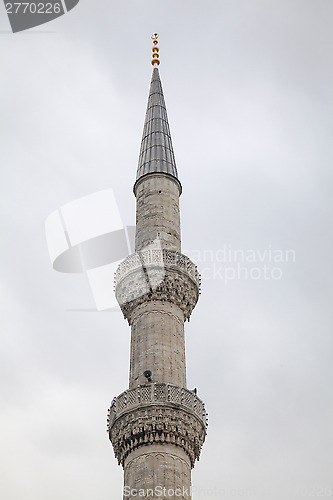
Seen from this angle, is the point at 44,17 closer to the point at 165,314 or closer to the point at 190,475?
the point at 165,314

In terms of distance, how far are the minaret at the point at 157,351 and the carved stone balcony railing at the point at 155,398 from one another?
0.09 ft

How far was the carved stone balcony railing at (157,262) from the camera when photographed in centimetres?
2205

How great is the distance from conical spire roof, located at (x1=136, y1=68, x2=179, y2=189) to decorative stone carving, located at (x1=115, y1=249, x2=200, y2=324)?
4006mm

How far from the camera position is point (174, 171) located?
25.2 meters

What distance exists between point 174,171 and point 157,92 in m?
5.14

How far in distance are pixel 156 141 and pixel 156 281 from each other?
6929 millimetres

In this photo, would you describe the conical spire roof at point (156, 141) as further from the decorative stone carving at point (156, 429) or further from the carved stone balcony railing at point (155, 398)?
the decorative stone carving at point (156, 429)

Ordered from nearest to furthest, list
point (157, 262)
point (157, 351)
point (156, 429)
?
point (156, 429)
point (157, 351)
point (157, 262)

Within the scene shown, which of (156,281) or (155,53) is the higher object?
(155,53)

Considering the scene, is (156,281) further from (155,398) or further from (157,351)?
(155,398)

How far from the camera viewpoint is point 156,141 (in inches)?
1036

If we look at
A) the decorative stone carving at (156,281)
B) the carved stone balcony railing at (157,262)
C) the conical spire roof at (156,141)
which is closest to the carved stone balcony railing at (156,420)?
the decorative stone carving at (156,281)

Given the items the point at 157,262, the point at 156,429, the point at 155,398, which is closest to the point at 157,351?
the point at 155,398

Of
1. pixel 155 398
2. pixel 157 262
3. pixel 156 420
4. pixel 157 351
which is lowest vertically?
pixel 156 420
